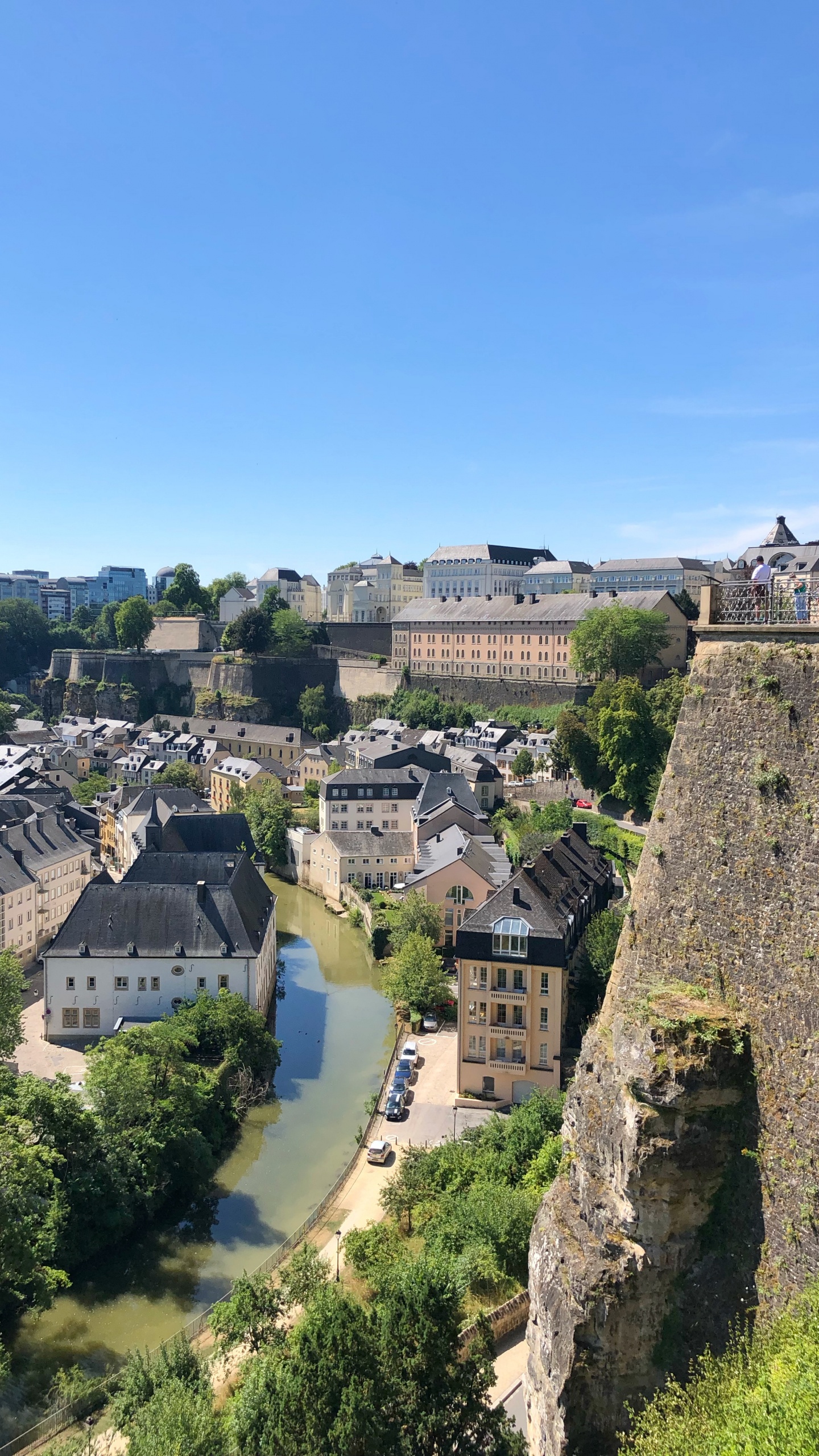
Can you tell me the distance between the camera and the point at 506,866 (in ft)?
103

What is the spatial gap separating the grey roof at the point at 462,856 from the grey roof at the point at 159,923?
759cm

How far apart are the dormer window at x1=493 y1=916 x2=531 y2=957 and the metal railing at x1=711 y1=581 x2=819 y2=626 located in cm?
1409

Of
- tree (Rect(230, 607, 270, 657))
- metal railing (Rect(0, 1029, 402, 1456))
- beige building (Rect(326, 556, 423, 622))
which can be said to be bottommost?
metal railing (Rect(0, 1029, 402, 1456))

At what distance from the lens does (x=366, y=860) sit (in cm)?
3906

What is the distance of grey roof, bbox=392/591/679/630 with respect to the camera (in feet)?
183

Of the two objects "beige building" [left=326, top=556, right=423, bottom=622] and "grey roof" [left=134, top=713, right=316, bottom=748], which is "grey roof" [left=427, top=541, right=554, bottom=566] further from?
"grey roof" [left=134, top=713, right=316, bottom=748]

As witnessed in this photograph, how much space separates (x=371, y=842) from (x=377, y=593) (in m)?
66.0

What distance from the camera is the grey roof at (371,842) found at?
3909 cm

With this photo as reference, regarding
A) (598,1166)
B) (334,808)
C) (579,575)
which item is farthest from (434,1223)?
(579,575)

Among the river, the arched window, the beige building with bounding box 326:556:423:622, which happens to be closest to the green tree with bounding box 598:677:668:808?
the arched window

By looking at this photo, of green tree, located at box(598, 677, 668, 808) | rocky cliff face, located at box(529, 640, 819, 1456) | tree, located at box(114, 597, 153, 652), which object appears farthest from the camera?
tree, located at box(114, 597, 153, 652)

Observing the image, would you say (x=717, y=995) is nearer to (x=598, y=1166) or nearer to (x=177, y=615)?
(x=598, y=1166)

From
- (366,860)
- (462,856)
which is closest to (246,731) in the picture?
(366,860)

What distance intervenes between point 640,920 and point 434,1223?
9262 mm
